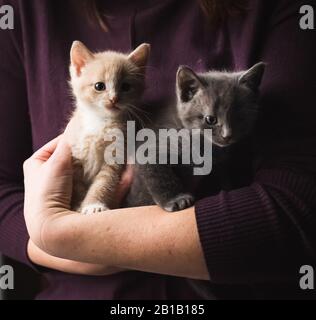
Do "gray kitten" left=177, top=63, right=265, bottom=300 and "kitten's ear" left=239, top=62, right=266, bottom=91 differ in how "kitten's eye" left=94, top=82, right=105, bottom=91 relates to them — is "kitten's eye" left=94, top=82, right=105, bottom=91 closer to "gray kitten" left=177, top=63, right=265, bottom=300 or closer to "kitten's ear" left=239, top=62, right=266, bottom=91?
"gray kitten" left=177, top=63, right=265, bottom=300

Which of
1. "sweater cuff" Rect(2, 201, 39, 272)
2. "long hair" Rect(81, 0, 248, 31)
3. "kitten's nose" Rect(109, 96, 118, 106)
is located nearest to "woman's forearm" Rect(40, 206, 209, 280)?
"sweater cuff" Rect(2, 201, 39, 272)

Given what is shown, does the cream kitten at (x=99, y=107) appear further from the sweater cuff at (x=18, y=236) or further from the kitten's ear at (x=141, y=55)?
the sweater cuff at (x=18, y=236)

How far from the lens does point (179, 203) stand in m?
0.76

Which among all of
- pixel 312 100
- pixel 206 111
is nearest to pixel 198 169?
pixel 206 111

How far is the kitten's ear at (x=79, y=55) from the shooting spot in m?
0.84

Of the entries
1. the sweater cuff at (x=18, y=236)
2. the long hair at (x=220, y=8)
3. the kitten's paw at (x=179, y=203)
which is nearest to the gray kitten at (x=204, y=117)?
the kitten's paw at (x=179, y=203)

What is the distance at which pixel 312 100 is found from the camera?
731 millimetres

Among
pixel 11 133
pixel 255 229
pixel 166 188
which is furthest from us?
pixel 11 133

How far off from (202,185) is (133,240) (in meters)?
0.18

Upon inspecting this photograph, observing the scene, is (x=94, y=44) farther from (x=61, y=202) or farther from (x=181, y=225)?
(x=181, y=225)

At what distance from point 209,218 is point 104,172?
0.26m

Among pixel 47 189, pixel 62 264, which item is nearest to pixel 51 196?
pixel 47 189

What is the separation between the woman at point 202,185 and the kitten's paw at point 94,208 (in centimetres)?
4

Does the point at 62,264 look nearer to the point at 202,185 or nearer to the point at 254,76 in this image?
the point at 202,185
